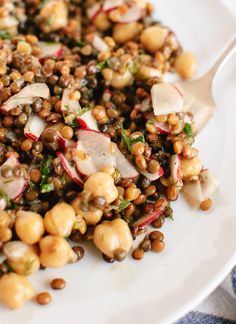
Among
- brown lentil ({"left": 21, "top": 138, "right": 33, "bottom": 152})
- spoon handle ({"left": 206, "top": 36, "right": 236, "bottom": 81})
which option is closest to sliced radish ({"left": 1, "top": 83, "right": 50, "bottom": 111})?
brown lentil ({"left": 21, "top": 138, "right": 33, "bottom": 152})

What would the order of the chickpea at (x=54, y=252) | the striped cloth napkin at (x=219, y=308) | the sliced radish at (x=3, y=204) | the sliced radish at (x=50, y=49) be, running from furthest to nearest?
the sliced radish at (x=50, y=49) < the striped cloth napkin at (x=219, y=308) < the sliced radish at (x=3, y=204) < the chickpea at (x=54, y=252)

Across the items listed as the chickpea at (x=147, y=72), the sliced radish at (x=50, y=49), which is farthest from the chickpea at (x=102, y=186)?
the sliced radish at (x=50, y=49)

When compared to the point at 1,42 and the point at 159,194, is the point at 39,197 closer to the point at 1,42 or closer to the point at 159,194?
the point at 159,194

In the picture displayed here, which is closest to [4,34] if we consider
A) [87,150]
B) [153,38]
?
[153,38]

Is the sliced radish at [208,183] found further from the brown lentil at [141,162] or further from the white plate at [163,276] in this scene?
the brown lentil at [141,162]

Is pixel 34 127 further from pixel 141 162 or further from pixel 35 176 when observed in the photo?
pixel 141 162

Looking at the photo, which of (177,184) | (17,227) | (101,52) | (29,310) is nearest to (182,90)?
(101,52)
